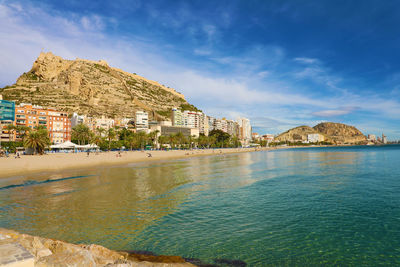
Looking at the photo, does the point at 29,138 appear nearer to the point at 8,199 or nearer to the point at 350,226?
the point at 8,199

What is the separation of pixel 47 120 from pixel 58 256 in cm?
14123

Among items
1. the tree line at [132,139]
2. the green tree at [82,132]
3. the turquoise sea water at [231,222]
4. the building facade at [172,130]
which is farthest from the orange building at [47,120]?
the turquoise sea water at [231,222]

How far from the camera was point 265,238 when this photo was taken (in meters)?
10.4

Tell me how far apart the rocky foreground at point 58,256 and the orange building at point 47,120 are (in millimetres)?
132919

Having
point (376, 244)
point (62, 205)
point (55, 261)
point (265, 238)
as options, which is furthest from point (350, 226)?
point (62, 205)

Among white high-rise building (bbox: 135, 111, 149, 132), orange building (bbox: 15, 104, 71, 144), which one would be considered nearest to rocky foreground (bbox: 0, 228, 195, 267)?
orange building (bbox: 15, 104, 71, 144)

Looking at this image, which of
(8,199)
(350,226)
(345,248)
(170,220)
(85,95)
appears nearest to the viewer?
(345,248)

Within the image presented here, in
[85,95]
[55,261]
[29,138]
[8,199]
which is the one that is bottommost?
[8,199]

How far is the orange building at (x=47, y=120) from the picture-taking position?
119 metres

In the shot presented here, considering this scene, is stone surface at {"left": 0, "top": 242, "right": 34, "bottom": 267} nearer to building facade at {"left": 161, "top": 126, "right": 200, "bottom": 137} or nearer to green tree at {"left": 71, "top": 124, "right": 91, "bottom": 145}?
green tree at {"left": 71, "top": 124, "right": 91, "bottom": 145}

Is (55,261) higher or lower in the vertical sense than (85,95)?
lower

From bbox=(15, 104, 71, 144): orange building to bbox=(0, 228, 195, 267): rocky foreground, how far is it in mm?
132919

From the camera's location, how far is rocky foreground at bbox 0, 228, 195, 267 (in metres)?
4.81

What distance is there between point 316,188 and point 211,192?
10.2 m
